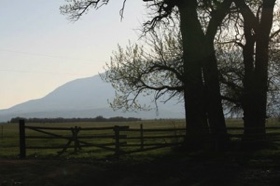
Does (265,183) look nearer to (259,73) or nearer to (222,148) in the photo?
(222,148)

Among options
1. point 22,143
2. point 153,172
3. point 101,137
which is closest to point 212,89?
point 101,137

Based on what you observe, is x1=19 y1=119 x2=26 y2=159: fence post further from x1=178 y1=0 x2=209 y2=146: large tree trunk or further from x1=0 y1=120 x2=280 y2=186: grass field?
x1=178 y1=0 x2=209 y2=146: large tree trunk

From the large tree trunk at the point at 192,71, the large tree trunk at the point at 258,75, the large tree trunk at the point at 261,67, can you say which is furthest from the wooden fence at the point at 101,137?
the large tree trunk at the point at 261,67

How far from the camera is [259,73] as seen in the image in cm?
2542

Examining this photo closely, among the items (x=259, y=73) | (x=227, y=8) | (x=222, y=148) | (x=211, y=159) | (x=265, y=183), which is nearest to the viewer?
(x=265, y=183)

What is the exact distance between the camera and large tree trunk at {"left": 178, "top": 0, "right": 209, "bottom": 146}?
933 inches

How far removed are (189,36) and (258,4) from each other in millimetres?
5100

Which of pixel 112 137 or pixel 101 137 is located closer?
pixel 112 137

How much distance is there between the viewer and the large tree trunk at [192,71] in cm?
2369

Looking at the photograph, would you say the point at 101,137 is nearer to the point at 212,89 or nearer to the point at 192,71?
the point at 192,71

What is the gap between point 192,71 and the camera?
81.0 feet

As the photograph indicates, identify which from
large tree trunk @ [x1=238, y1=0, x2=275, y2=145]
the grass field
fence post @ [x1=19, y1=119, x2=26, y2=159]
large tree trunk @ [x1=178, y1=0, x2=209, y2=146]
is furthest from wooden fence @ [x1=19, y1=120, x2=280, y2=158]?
the grass field

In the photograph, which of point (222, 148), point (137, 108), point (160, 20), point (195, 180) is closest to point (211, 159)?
point (222, 148)

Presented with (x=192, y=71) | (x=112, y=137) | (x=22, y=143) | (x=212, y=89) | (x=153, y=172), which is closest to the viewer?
(x=153, y=172)
